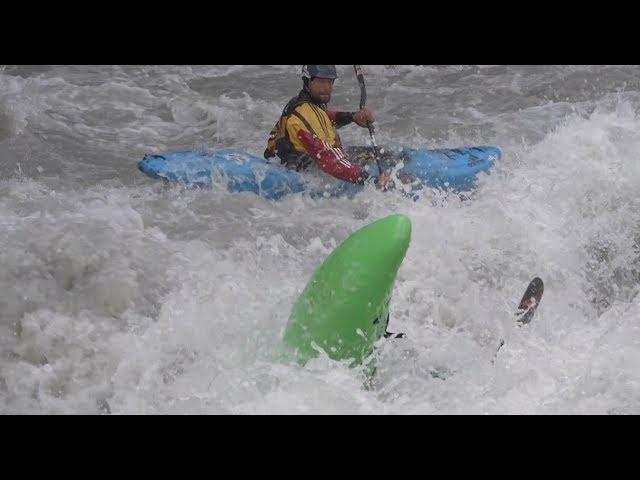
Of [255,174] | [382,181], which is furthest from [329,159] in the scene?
[255,174]

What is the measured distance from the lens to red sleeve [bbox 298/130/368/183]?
5.27m

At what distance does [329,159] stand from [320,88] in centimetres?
49

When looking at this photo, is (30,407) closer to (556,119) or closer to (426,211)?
(426,211)

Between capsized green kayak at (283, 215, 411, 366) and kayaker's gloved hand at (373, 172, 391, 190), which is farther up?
capsized green kayak at (283, 215, 411, 366)

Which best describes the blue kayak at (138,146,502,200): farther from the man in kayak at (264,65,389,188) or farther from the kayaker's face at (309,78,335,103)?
the kayaker's face at (309,78,335,103)

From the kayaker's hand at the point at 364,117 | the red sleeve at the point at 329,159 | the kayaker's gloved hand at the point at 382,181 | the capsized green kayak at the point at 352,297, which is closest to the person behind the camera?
the capsized green kayak at the point at 352,297

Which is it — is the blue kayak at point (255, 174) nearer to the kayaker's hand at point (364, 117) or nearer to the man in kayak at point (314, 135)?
the man in kayak at point (314, 135)

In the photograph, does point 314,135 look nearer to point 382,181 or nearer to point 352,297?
point 382,181

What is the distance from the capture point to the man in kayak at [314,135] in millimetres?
5281

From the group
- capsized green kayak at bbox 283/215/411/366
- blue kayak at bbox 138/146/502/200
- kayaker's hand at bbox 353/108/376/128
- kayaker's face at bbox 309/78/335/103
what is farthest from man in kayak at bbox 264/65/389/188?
capsized green kayak at bbox 283/215/411/366

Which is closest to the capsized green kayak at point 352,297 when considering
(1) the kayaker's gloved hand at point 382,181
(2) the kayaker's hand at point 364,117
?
(1) the kayaker's gloved hand at point 382,181

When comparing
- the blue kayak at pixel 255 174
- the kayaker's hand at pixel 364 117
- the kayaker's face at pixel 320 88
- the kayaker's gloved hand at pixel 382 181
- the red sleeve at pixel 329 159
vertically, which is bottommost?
the blue kayak at pixel 255 174

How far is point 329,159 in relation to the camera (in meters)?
5.28

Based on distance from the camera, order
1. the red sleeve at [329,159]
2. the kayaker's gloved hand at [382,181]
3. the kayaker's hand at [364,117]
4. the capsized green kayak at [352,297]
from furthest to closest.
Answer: the kayaker's hand at [364,117], the kayaker's gloved hand at [382,181], the red sleeve at [329,159], the capsized green kayak at [352,297]
